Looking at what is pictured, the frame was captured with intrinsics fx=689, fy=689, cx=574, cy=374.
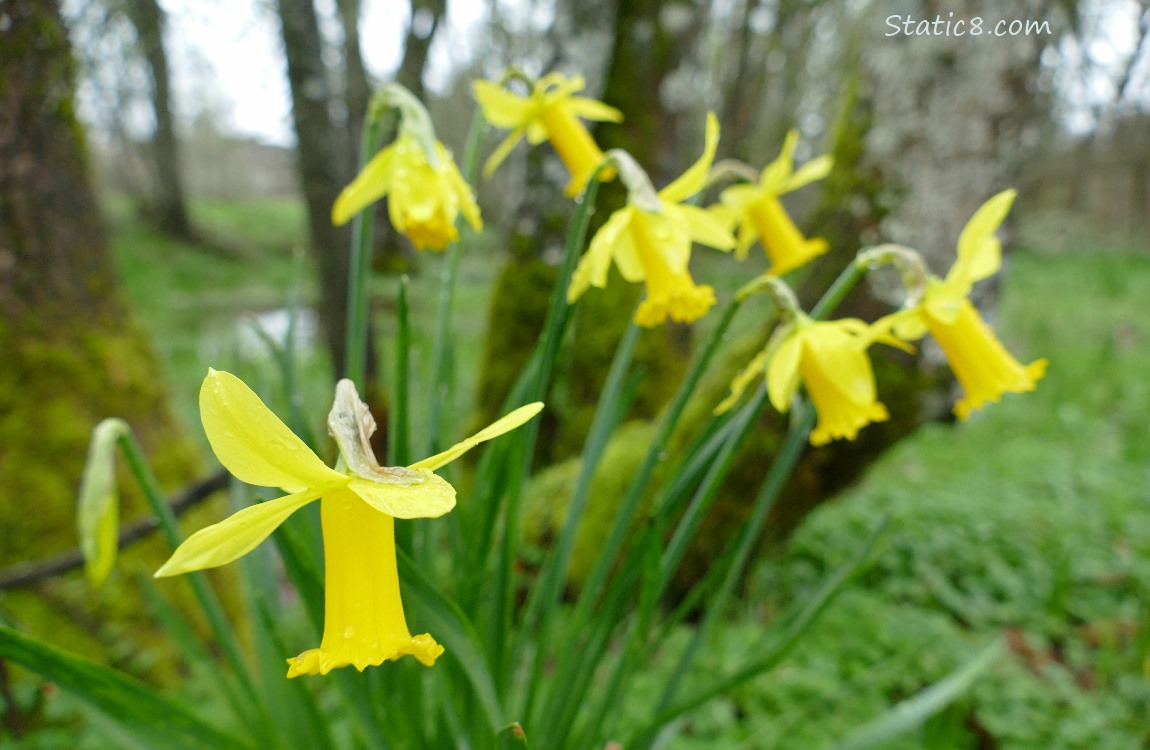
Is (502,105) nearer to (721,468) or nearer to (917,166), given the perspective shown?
(721,468)

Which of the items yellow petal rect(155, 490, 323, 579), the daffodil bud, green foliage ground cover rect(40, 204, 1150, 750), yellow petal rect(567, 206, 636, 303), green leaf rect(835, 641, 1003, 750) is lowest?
green foliage ground cover rect(40, 204, 1150, 750)

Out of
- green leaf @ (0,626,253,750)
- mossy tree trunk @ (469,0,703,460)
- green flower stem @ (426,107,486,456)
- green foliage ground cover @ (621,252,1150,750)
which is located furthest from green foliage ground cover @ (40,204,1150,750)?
mossy tree trunk @ (469,0,703,460)

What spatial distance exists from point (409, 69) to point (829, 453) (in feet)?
8.36

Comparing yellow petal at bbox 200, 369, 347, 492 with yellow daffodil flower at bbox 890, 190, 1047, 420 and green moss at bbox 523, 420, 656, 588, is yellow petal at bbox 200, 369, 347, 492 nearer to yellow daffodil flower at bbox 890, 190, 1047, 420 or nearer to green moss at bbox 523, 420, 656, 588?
yellow daffodil flower at bbox 890, 190, 1047, 420

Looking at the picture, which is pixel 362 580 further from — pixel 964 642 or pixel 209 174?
pixel 209 174

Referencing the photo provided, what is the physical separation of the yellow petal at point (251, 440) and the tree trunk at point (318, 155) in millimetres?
2546

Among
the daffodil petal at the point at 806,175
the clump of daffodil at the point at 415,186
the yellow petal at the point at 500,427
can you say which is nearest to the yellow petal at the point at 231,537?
the yellow petal at the point at 500,427

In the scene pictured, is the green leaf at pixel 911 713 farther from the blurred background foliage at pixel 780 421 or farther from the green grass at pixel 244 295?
the green grass at pixel 244 295

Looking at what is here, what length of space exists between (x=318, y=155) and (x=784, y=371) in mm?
2573

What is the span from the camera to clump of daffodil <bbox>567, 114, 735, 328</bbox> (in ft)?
2.63

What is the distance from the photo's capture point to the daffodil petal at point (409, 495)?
0.47 metres

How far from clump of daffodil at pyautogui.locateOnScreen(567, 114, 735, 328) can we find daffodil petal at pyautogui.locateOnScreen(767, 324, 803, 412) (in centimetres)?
10

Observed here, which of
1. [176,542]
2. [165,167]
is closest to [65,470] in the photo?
[176,542]

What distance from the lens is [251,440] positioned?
19.2 inches
